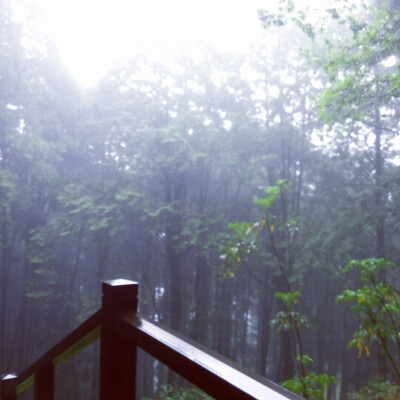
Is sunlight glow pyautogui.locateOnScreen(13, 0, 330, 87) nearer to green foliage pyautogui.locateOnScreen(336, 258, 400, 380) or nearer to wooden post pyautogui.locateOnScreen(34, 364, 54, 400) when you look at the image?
green foliage pyautogui.locateOnScreen(336, 258, 400, 380)

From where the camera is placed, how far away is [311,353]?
17938mm

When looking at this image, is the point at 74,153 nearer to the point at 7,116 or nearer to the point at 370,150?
the point at 7,116

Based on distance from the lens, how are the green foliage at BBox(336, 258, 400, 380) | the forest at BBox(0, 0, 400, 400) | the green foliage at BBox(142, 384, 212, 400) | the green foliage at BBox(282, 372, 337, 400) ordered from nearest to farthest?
1. the green foliage at BBox(336, 258, 400, 380)
2. the green foliage at BBox(282, 372, 337, 400)
3. the green foliage at BBox(142, 384, 212, 400)
4. the forest at BBox(0, 0, 400, 400)

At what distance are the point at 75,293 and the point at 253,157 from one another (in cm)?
834

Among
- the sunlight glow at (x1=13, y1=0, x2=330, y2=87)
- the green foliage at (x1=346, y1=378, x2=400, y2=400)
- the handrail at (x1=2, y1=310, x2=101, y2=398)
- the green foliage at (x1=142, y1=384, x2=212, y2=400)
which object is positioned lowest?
the green foliage at (x1=142, y1=384, x2=212, y2=400)

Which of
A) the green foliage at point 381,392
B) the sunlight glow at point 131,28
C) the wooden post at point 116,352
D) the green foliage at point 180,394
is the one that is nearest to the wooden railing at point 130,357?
the wooden post at point 116,352

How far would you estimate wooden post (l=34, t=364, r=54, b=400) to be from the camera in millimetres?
1662

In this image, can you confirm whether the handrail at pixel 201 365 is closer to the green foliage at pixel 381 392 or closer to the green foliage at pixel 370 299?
the green foliage at pixel 370 299

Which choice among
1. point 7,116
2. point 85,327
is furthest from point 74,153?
point 85,327

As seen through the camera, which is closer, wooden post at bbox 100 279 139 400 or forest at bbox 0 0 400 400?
wooden post at bbox 100 279 139 400

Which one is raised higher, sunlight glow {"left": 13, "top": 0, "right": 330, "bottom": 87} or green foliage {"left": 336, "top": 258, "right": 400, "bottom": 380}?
sunlight glow {"left": 13, "top": 0, "right": 330, "bottom": 87}

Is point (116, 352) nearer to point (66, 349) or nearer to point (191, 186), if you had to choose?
point (66, 349)

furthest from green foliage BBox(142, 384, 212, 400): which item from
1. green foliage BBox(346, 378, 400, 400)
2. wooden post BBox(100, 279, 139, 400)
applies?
wooden post BBox(100, 279, 139, 400)

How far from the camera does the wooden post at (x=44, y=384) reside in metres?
1.66
